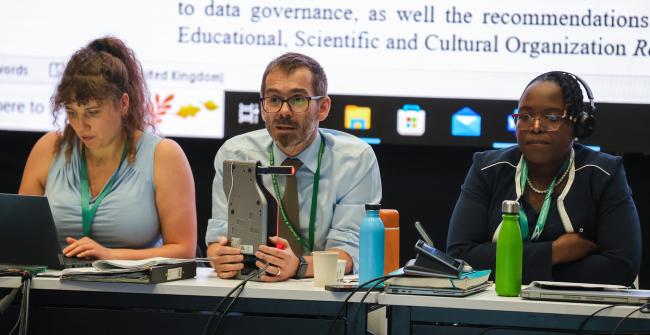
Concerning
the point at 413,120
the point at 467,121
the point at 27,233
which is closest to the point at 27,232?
the point at 27,233

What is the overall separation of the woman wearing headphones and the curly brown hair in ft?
3.92

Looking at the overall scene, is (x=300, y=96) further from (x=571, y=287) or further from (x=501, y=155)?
(x=571, y=287)

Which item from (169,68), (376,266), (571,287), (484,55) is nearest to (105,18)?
(169,68)

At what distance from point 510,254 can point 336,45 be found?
86.6 inches

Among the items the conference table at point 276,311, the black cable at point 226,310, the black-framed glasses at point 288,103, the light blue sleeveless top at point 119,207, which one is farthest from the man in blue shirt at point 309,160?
the black cable at point 226,310

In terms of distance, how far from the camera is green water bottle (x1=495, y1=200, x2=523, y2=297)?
245 cm

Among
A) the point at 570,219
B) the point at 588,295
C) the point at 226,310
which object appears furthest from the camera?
the point at 570,219

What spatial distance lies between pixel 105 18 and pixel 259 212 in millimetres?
2239

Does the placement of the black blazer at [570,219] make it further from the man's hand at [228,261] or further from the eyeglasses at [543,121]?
the man's hand at [228,261]

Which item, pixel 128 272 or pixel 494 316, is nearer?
pixel 494 316

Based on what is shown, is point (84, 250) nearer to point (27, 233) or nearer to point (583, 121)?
point (27, 233)

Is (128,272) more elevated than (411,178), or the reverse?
(411,178)

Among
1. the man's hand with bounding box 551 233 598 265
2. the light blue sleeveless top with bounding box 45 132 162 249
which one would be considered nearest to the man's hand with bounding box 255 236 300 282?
the light blue sleeveless top with bounding box 45 132 162 249

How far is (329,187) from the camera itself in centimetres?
318
